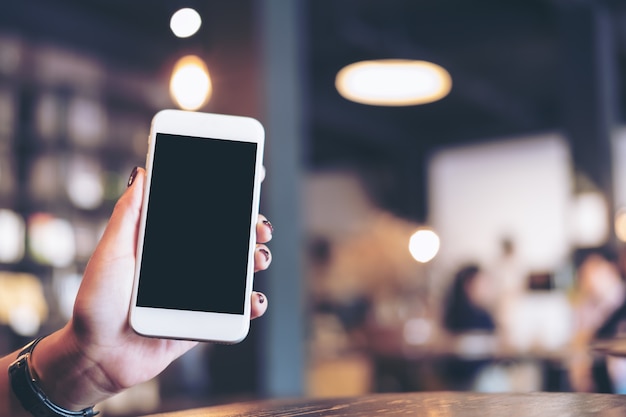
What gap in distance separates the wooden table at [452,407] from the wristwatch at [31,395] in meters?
0.14

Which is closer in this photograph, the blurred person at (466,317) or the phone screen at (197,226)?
the phone screen at (197,226)

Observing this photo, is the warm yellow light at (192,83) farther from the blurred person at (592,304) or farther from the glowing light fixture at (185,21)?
the blurred person at (592,304)

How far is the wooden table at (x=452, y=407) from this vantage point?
2.95 feet

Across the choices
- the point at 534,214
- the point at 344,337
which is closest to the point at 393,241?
the point at 344,337

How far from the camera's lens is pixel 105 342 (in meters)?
1.01

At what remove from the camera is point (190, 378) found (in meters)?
6.09

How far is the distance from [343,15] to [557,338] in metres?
5.47

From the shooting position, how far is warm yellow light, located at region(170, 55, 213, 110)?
3.94 metres

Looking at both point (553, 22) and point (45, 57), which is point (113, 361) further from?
point (553, 22)

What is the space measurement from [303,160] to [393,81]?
1.61 m

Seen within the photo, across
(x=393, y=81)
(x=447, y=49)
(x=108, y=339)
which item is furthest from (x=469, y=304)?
(x=108, y=339)

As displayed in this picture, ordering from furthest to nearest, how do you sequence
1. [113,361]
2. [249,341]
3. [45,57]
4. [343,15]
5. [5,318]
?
[343,15], [45,57], [5,318], [249,341], [113,361]

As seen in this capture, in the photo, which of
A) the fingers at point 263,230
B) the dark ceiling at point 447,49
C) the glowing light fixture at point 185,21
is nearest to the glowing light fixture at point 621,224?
the dark ceiling at point 447,49

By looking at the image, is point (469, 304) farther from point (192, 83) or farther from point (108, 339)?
point (108, 339)
